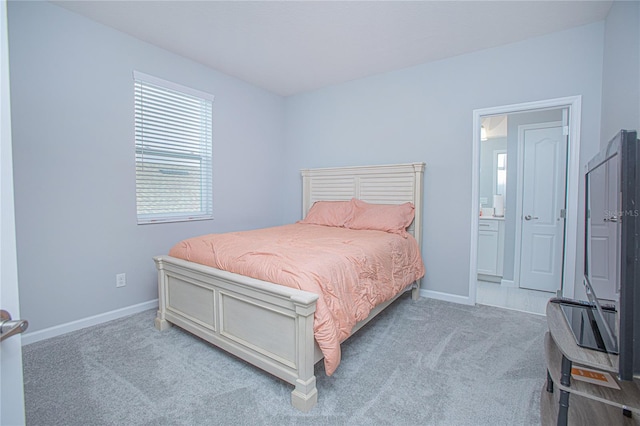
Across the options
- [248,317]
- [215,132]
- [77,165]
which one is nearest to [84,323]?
[77,165]

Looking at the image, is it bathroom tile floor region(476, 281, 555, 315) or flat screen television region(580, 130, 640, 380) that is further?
bathroom tile floor region(476, 281, 555, 315)

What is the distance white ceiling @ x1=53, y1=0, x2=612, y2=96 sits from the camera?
2344mm

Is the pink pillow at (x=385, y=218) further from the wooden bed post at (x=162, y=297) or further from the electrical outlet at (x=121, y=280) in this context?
the electrical outlet at (x=121, y=280)

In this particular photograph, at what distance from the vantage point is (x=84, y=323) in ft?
8.40

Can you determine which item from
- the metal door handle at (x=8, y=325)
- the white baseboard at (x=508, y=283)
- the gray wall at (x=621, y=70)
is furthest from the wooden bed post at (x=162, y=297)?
the white baseboard at (x=508, y=283)

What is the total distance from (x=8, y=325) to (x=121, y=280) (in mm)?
2560

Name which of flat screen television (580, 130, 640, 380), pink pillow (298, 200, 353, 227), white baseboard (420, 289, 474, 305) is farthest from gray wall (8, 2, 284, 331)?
flat screen television (580, 130, 640, 380)

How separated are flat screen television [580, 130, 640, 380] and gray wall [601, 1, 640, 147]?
1036 mm

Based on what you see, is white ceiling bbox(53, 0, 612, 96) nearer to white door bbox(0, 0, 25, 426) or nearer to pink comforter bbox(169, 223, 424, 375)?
pink comforter bbox(169, 223, 424, 375)

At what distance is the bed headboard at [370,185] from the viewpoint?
10.9ft

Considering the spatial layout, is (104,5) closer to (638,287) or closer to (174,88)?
(174,88)

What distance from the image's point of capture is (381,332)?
2.52 m

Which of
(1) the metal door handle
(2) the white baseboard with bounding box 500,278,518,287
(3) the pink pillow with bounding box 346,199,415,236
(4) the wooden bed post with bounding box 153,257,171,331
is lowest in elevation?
(2) the white baseboard with bounding box 500,278,518,287

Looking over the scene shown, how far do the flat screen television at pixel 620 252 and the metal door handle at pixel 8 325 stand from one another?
1621 mm
